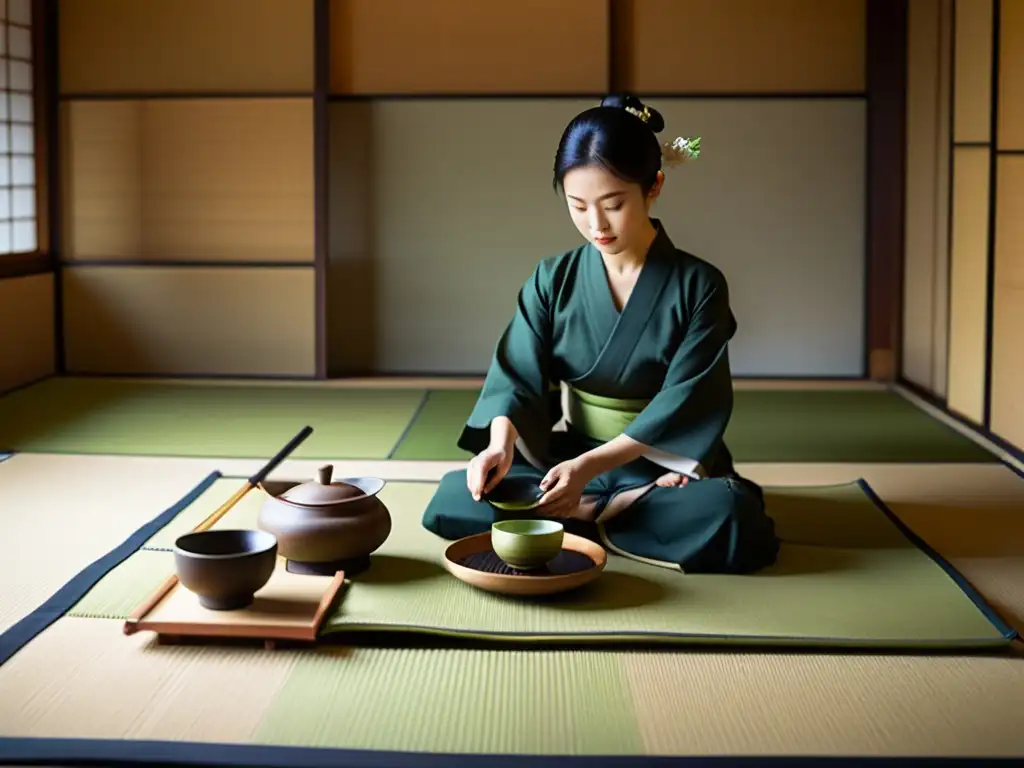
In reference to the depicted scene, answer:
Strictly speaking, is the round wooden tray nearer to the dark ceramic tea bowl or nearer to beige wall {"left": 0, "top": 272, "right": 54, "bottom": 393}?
the dark ceramic tea bowl

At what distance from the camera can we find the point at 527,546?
2816 millimetres

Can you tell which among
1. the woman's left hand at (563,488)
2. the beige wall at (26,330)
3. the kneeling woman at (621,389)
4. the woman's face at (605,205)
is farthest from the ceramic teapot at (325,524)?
the beige wall at (26,330)

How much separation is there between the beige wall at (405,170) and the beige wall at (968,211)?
1.19 feet

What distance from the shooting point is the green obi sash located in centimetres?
332

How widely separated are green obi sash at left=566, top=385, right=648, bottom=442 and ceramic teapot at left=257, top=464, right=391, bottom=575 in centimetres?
67

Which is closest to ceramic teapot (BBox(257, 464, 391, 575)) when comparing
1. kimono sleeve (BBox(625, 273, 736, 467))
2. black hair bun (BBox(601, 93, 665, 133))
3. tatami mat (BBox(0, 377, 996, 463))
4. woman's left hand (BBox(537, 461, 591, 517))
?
woman's left hand (BBox(537, 461, 591, 517))

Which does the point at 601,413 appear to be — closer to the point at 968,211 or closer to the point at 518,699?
the point at 518,699

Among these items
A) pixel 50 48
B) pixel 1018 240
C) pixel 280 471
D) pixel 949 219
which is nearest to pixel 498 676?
pixel 280 471

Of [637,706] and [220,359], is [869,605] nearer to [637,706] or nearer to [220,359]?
→ [637,706]

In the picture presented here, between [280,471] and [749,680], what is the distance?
2.20 m

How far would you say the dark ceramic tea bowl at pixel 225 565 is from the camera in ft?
8.35

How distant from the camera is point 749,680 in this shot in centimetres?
240

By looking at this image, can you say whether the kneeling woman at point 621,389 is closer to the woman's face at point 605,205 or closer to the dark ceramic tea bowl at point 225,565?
the woman's face at point 605,205

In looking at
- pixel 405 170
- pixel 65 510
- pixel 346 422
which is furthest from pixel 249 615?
pixel 405 170
